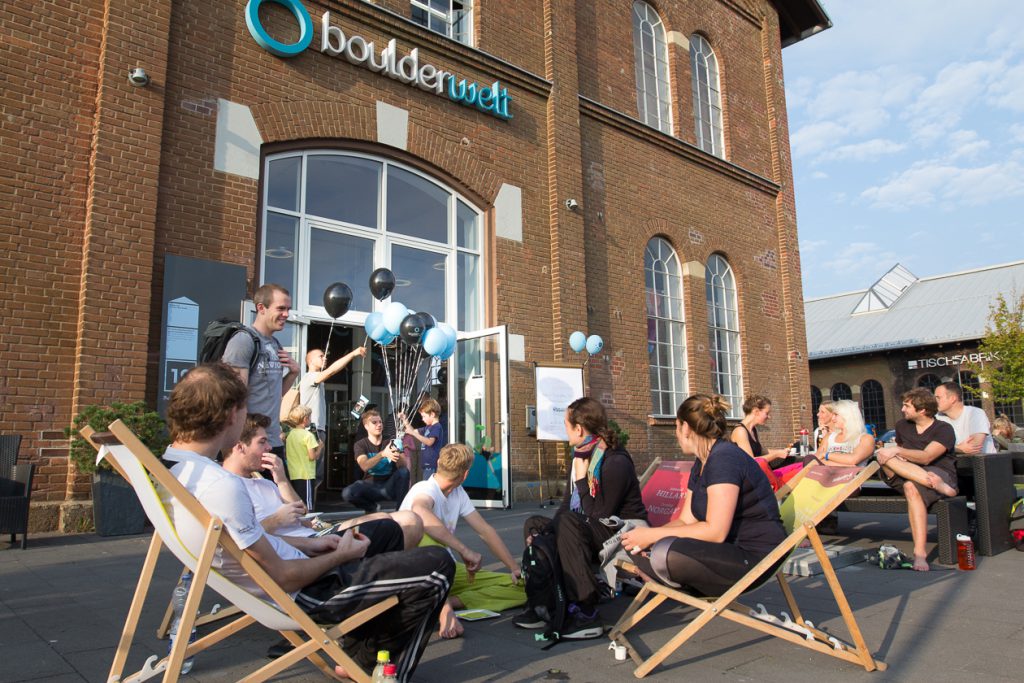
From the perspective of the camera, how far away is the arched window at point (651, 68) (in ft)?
46.1

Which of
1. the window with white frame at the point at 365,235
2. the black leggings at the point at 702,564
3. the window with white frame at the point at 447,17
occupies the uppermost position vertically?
the window with white frame at the point at 447,17

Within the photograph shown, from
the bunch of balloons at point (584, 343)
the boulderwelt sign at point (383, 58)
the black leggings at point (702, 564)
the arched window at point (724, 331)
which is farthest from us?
the arched window at point (724, 331)

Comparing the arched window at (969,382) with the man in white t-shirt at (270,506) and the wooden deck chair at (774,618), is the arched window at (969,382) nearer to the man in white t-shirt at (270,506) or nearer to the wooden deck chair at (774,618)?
the wooden deck chair at (774,618)

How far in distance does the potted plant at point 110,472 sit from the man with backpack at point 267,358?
2.75 meters

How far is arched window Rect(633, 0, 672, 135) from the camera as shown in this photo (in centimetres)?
1406

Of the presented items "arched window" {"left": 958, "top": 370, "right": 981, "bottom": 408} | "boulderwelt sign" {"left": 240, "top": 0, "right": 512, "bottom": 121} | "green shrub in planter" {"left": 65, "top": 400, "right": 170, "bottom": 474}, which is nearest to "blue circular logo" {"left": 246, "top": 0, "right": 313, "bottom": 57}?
"boulderwelt sign" {"left": 240, "top": 0, "right": 512, "bottom": 121}

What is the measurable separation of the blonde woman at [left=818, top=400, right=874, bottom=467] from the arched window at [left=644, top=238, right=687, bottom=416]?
6502 mm

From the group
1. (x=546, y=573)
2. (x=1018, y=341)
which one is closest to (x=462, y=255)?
(x=546, y=573)

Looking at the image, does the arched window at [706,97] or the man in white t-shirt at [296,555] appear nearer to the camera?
the man in white t-shirt at [296,555]

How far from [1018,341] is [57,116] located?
2990cm

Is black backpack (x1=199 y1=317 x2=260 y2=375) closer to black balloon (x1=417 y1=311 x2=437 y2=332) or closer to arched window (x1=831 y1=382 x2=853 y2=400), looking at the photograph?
black balloon (x1=417 y1=311 x2=437 y2=332)

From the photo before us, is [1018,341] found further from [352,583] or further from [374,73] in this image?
[352,583]

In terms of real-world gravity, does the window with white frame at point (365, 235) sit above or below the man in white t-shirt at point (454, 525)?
above

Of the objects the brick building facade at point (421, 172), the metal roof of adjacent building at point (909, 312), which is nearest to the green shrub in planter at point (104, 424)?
the brick building facade at point (421, 172)
